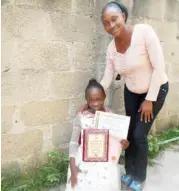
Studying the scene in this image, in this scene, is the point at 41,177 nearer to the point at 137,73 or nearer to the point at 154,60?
the point at 137,73

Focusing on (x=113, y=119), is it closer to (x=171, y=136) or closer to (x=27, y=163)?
(x=27, y=163)

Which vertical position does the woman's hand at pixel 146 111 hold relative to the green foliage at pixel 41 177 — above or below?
above

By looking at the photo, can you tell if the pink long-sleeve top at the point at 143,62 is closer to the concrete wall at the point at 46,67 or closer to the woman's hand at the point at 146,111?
the woman's hand at the point at 146,111

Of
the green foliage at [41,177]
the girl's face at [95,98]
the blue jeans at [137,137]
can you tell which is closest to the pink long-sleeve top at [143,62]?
the blue jeans at [137,137]

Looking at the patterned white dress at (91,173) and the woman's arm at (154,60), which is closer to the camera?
the woman's arm at (154,60)

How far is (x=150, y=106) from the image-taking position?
246 cm

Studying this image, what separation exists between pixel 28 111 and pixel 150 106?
1.06 m

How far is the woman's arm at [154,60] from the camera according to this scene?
7.59 feet

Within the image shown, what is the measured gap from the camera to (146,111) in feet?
8.18

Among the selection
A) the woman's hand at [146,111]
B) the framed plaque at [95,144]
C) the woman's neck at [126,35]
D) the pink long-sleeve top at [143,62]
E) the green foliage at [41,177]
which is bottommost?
the green foliage at [41,177]

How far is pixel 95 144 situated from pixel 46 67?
2.70ft

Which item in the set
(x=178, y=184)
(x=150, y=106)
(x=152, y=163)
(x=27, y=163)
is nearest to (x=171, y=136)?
(x=152, y=163)

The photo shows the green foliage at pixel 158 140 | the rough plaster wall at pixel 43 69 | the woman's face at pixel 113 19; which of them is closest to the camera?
the woman's face at pixel 113 19

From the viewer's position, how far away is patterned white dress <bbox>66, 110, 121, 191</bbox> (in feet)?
8.03
